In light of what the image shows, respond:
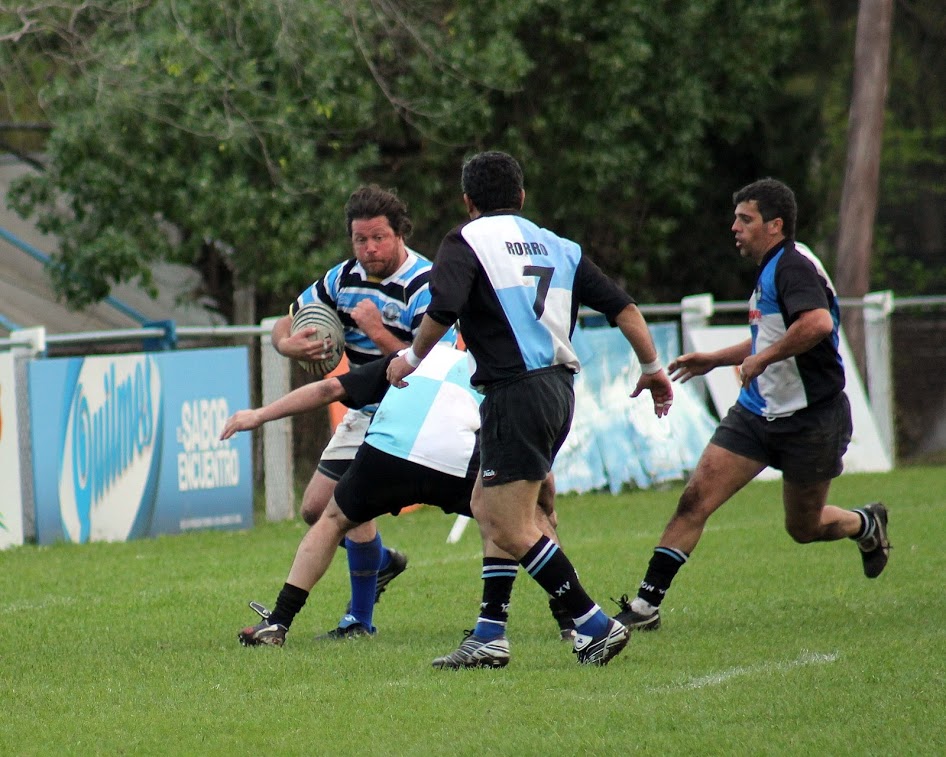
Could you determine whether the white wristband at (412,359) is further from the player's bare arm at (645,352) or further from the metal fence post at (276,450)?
the metal fence post at (276,450)

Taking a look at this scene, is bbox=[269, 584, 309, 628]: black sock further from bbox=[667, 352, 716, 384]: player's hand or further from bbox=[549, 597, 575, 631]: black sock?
bbox=[667, 352, 716, 384]: player's hand

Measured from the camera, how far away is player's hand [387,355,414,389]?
19.7 ft

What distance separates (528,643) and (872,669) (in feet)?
5.42

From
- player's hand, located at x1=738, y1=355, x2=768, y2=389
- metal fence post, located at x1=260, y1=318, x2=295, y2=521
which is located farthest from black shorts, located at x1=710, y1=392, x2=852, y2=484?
metal fence post, located at x1=260, y1=318, x2=295, y2=521

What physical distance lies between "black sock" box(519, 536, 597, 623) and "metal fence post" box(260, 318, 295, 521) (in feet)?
25.3

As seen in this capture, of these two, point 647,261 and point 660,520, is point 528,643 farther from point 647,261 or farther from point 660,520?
point 647,261

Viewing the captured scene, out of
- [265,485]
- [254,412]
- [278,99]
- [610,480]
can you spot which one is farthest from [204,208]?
[254,412]

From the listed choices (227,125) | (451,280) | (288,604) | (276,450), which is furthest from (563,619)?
(227,125)

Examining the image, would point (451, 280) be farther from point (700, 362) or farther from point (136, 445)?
point (136, 445)

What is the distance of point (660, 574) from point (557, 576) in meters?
1.32

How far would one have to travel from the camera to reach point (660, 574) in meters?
7.24

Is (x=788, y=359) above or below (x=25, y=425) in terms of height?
above

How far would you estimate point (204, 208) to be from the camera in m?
15.8

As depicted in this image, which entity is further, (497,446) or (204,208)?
(204,208)
